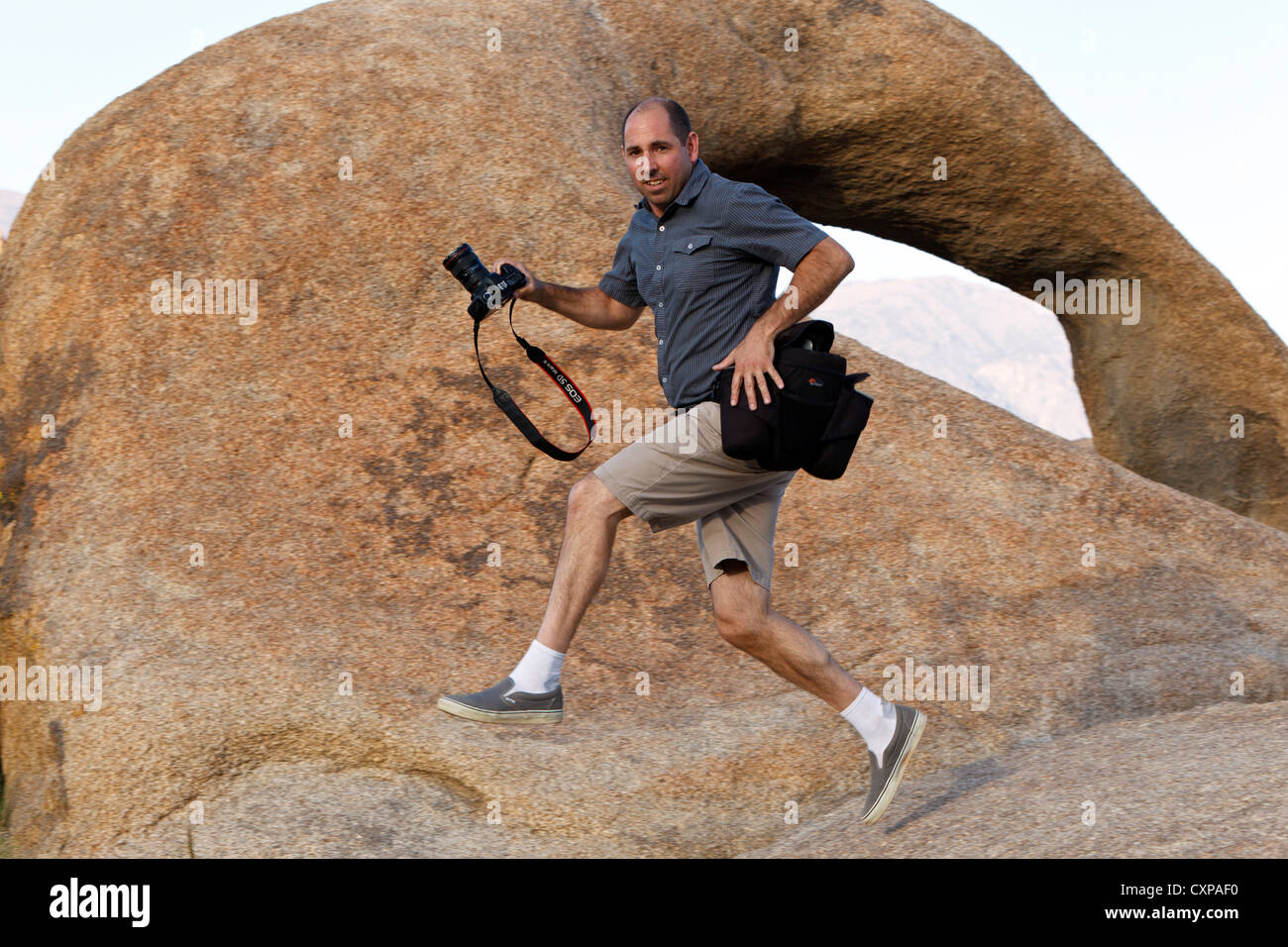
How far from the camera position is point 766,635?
5176 mm

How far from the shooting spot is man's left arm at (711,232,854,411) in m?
4.88

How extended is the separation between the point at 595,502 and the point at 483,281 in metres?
1.16

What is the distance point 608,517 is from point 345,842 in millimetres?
2134

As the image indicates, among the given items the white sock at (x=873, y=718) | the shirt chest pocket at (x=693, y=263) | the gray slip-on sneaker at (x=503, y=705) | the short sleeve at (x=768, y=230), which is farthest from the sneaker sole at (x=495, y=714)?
the short sleeve at (x=768, y=230)

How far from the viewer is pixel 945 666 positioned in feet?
25.1

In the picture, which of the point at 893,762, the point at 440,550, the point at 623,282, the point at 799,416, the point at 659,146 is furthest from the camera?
the point at 440,550

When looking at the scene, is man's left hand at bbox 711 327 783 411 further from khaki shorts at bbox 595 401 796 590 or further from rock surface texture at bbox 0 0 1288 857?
rock surface texture at bbox 0 0 1288 857

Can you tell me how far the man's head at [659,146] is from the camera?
200 inches

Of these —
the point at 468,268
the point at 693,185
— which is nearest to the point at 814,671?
the point at 693,185

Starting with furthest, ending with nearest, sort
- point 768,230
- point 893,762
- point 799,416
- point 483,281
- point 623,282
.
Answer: point 623,282 → point 483,281 → point 893,762 → point 768,230 → point 799,416

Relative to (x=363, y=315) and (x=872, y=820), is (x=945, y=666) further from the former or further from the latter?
(x=363, y=315)

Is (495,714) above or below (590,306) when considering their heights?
below

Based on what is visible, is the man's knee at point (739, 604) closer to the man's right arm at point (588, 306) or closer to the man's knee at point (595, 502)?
the man's knee at point (595, 502)

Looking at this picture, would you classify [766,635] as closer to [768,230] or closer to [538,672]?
[538,672]
